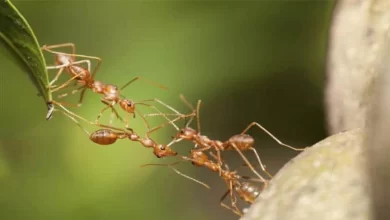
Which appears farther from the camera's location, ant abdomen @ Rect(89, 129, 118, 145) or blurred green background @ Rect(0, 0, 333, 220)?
blurred green background @ Rect(0, 0, 333, 220)

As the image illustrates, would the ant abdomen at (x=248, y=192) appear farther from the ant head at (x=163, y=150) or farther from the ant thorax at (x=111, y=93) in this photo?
the ant thorax at (x=111, y=93)

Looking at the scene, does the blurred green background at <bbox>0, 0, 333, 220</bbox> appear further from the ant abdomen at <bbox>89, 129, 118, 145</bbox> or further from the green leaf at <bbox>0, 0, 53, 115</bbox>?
the green leaf at <bbox>0, 0, 53, 115</bbox>

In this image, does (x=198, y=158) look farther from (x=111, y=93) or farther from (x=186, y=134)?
(x=111, y=93)

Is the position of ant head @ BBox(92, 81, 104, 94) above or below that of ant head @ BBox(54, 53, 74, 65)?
below

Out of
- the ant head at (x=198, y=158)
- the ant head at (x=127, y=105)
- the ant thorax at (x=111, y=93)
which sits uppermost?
the ant thorax at (x=111, y=93)

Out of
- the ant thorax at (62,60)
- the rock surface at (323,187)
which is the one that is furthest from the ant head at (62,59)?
the rock surface at (323,187)

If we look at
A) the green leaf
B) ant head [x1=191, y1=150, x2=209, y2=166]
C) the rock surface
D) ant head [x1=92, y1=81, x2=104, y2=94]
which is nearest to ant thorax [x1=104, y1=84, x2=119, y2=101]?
ant head [x1=92, y1=81, x2=104, y2=94]

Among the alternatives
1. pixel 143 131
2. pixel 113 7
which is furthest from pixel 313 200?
pixel 113 7

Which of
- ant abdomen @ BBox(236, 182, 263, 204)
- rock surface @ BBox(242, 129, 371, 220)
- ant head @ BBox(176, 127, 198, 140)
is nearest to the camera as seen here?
rock surface @ BBox(242, 129, 371, 220)
